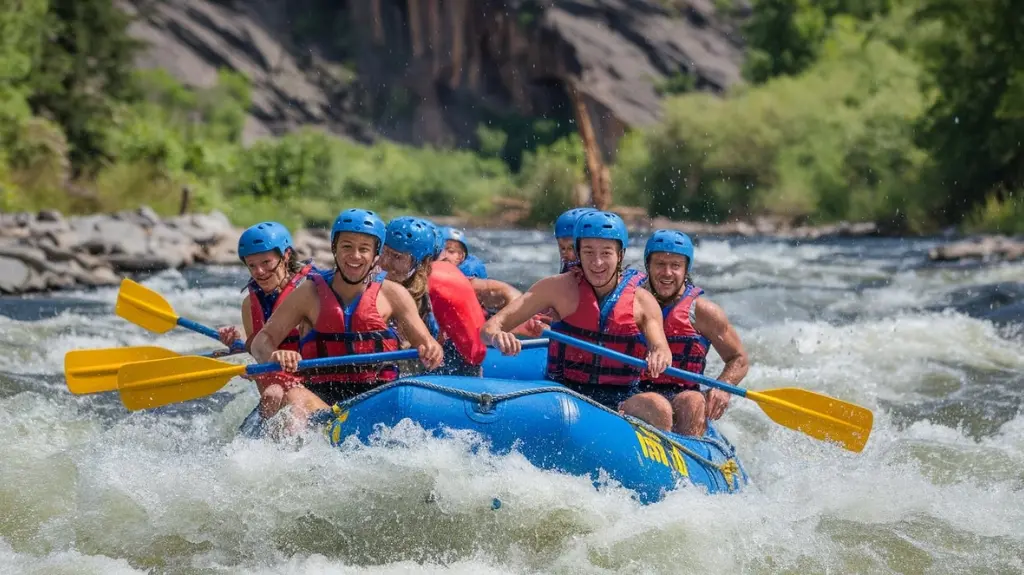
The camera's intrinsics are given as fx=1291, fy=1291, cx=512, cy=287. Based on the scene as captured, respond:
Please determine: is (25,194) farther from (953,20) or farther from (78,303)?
(953,20)

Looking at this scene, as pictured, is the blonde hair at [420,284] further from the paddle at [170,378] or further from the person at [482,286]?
the person at [482,286]

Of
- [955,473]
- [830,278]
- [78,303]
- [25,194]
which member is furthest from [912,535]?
[25,194]

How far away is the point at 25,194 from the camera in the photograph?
18359mm

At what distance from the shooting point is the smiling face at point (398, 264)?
606 cm

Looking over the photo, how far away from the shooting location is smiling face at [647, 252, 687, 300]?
605 cm

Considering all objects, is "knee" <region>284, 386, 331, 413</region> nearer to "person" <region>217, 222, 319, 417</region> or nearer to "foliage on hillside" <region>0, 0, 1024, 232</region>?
"person" <region>217, 222, 319, 417</region>

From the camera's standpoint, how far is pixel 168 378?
19.1ft

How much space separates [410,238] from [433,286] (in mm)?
306

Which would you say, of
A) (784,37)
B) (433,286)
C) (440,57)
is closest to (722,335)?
(433,286)

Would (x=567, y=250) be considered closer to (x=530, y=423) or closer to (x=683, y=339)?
(x=683, y=339)

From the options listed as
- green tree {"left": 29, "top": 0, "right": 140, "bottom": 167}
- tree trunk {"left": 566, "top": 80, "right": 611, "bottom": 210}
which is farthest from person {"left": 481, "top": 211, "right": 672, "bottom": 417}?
tree trunk {"left": 566, "top": 80, "right": 611, "bottom": 210}

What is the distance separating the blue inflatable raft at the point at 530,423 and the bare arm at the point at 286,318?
1.66 ft

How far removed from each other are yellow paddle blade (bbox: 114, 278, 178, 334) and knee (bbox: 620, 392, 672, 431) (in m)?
2.83

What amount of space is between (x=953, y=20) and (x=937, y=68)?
175 cm
